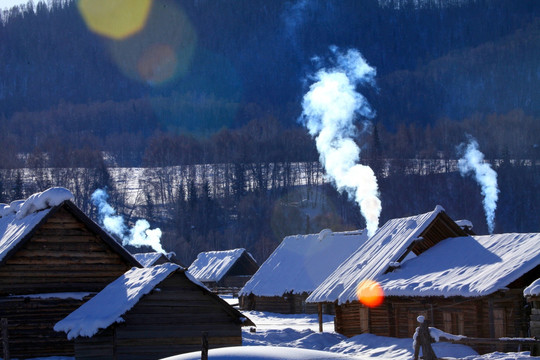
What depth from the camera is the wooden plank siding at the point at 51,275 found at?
2831 centimetres

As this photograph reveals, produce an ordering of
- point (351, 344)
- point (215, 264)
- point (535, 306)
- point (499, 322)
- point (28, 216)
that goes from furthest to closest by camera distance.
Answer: point (215, 264)
point (351, 344)
point (28, 216)
point (499, 322)
point (535, 306)

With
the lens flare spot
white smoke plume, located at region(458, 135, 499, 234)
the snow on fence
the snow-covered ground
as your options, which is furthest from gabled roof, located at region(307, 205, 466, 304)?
white smoke plume, located at region(458, 135, 499, 234)

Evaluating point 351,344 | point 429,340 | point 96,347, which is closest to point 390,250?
point 351,344

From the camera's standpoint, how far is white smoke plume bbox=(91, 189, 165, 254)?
338ft

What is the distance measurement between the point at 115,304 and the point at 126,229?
9224 centimetres

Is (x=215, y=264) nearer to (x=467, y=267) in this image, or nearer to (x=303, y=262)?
(x=303, y=262)

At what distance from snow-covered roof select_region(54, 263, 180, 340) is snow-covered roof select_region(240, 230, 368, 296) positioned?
85.3ft

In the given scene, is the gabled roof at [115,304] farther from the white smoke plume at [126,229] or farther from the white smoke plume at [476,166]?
the white smoke plume at [476,166]

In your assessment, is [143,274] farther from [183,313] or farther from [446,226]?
[446,226]

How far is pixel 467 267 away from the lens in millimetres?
29969

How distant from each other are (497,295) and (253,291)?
29.8 meters

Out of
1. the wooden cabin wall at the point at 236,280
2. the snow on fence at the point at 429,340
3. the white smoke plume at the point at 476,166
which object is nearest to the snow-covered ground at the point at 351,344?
the snow on fence at the point at 429,340

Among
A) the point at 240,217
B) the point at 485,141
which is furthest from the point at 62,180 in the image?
the point at 485,141

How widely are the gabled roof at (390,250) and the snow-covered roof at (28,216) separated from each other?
39.4 ft
